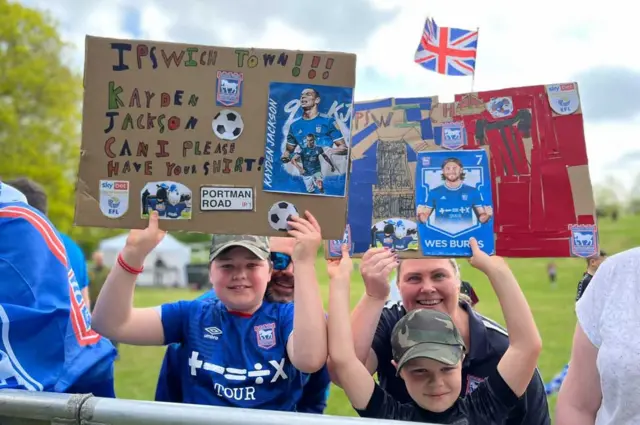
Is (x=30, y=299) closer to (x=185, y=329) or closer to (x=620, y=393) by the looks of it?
(x=185, y=329)

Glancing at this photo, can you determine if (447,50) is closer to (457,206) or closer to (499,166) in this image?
(499,166)

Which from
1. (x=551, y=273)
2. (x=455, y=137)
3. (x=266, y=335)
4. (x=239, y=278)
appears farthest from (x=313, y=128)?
(x=551, y=273)

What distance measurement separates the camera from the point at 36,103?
2334 cm

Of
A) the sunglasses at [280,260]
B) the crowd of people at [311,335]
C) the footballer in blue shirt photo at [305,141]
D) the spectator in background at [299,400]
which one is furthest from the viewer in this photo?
the sunglasses at [280,260]

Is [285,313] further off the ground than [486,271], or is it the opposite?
[486,271]

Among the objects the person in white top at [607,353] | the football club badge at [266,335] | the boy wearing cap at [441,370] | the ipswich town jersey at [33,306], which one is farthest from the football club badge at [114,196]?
the person in white top at [607,353]

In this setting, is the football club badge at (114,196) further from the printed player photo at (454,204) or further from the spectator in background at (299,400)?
the printed player photo at (454,204)

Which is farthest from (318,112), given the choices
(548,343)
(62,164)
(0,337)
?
(62,164)

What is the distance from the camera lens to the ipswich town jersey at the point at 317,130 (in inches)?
84.4

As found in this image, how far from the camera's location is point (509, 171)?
7.59 ft

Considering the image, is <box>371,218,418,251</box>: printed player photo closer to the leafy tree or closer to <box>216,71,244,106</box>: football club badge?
<box>216,71,244,106</box>: football club badge

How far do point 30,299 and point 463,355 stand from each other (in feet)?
4.87

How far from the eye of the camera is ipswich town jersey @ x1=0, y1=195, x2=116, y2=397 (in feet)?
5.67

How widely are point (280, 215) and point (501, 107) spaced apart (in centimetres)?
96
